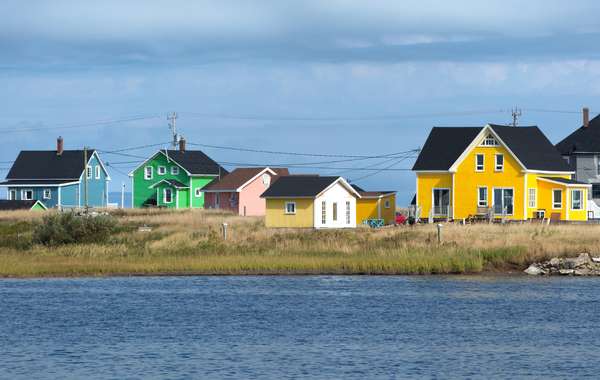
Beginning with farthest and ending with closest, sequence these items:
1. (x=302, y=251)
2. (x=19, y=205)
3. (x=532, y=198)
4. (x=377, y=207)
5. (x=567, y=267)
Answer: (x=19, y=205)
(x=377, y=207)
(x=532, y=198)
(x=302, y=251)
(x=567, y=267)

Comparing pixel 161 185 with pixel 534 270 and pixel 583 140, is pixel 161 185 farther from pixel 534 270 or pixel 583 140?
pixel 534 270

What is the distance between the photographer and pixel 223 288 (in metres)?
52.1

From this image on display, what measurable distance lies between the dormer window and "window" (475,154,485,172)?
2.94 ft

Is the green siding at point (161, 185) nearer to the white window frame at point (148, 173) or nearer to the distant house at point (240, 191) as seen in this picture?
the white window frame at point (148, 173)

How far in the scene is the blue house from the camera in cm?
11519

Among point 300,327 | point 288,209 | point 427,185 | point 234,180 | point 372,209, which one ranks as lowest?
point 300,327

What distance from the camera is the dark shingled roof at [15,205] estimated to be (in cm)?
10469

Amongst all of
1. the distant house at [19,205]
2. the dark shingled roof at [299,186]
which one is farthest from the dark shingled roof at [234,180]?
the dark shingled roof at [299,186]

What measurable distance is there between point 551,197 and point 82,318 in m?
46.0

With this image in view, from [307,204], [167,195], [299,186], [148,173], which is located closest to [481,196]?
[307,204]

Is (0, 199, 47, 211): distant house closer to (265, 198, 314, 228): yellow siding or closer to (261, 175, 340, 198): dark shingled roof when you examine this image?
(261, 175, 340, 198): dark shingled roof

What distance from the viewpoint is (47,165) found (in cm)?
11781

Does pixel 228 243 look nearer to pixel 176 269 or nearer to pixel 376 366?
pixel 176 269

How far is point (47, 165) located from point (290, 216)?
42.9m
